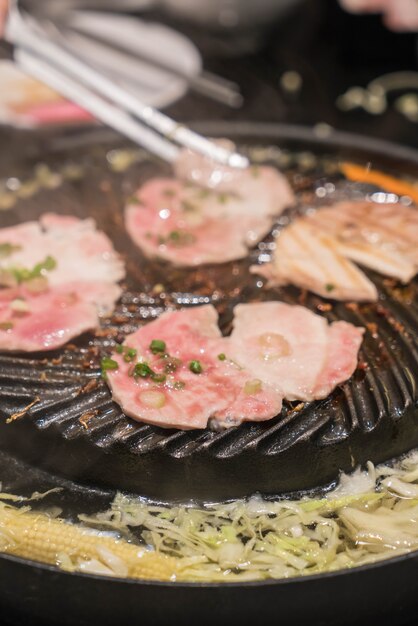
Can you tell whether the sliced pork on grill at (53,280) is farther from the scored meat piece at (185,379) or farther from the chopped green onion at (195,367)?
the chopped green onion at (195,367)

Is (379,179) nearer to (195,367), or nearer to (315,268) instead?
(315,268)

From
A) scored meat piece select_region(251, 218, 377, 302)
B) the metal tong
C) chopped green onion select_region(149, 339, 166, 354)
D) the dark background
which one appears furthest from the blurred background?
chopped green onion select_region(149, 339, 166, 354)

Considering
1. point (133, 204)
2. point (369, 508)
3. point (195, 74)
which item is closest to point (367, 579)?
point (369, 508)

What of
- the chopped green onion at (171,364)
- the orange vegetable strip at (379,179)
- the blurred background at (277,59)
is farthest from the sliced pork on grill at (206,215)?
the blurred background at (277,59)

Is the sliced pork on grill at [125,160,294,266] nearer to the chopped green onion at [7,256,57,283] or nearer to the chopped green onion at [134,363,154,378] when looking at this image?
the chopped green onion at [7,256,57,283]

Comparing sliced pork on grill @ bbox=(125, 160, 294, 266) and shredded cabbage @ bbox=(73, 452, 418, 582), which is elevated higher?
sliced pork on grill @ bbox=(125, 160, 294, 266)

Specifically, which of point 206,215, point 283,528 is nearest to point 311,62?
point 206,215

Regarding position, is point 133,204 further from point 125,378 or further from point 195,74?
point 195,74
